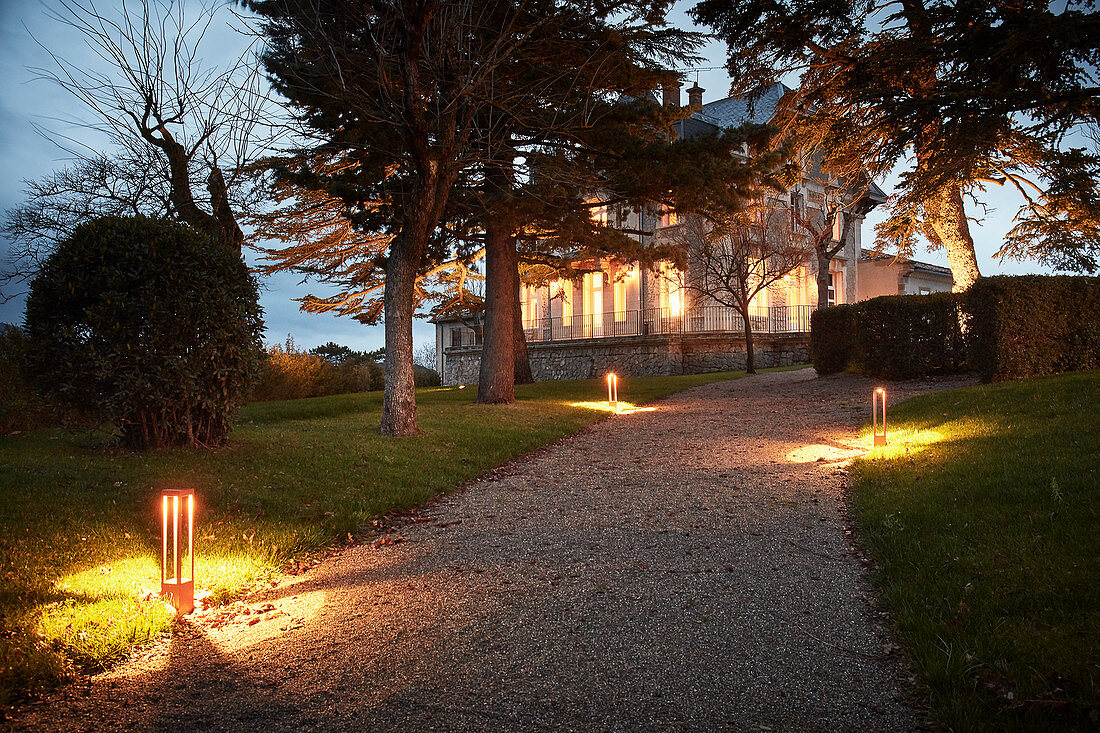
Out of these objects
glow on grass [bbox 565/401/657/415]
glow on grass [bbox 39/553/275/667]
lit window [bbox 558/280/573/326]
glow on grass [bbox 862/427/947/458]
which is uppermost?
lit window [bbox 558/280/573/326]

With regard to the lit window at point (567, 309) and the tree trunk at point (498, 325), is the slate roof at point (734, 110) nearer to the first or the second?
the lit window at point (567, 309)

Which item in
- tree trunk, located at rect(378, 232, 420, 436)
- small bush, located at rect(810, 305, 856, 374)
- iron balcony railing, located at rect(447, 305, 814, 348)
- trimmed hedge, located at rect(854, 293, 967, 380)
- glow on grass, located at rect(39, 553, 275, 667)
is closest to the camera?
glow on grass, located at rect(39, 553, 275, 667)

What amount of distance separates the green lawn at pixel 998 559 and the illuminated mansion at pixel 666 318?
616 inches

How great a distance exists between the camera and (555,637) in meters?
3.70

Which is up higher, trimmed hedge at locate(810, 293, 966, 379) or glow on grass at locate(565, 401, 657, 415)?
trimmed hedge at locate(810, 293, 966, 379)

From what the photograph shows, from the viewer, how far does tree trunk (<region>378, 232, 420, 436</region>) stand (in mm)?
10312

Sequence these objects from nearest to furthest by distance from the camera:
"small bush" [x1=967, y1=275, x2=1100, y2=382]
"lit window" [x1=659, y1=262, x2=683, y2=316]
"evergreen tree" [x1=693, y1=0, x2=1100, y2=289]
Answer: "evergreen tree" [x1=693, y1=0, x2=1100, y2=289], "small bush" [x1=967, y1=275, x2=1100, y2=382], "lit window" [x1=659, y1=262, x2=683, y2=316]

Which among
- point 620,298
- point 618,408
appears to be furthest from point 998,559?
point 620,298

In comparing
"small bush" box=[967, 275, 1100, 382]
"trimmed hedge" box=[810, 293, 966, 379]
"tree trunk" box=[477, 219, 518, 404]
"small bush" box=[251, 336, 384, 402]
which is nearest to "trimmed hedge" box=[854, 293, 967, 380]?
"trimmed hedge" box=[810, 293, 966, 379]

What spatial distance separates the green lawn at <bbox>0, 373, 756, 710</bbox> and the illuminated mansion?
45.5ft

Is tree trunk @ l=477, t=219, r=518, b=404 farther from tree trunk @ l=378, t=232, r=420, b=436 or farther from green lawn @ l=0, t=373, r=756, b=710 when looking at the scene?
tree trunk @ l=378, t=232, r=420, b=436

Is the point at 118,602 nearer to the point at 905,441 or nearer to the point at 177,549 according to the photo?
the point at 177,549

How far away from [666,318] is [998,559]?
72.2 feet

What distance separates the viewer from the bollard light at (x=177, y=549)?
4.10 meters
